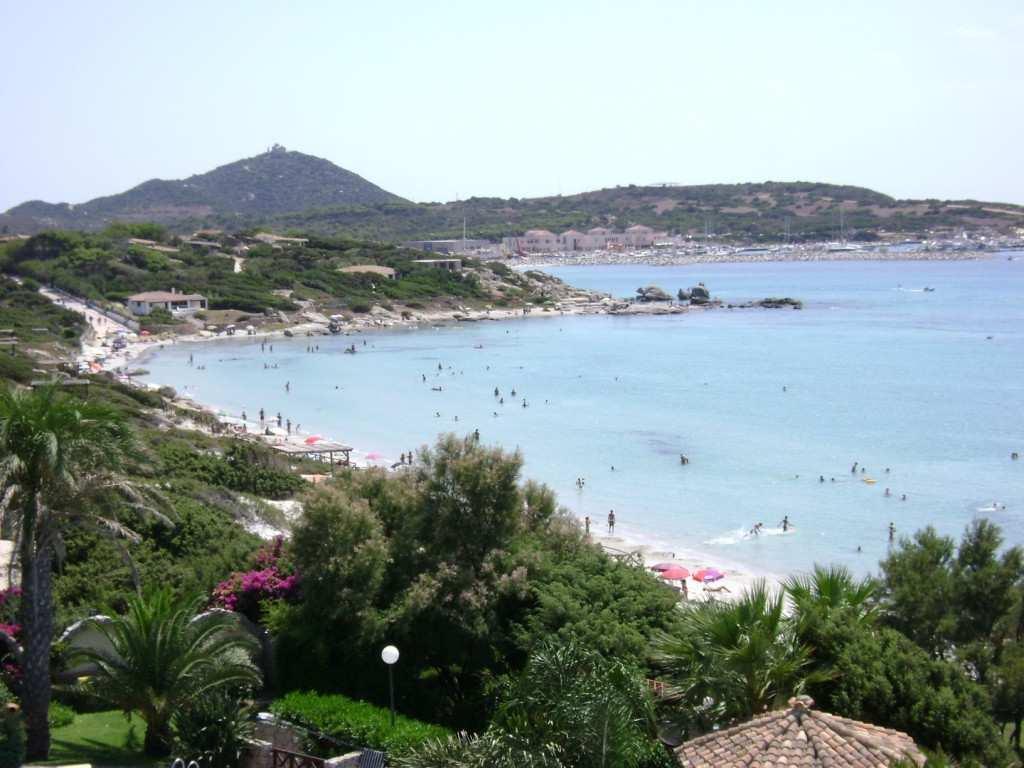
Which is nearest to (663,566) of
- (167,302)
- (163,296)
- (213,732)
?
(213,732)

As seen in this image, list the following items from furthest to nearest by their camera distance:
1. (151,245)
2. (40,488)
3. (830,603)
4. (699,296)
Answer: (699,296) → (151,245) → (830,603) → (40,488)

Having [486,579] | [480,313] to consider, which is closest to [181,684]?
[486,579]

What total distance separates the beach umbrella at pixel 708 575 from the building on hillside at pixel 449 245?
Result: 431ft

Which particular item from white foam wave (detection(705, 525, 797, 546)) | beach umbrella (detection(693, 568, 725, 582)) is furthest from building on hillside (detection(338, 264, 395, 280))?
beach umbrella (detection(693, 568, 725, 582))

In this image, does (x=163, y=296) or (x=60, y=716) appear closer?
(x=60, y=716)

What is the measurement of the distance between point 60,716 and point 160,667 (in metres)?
1.42

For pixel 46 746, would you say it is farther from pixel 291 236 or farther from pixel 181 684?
pixel 291 236

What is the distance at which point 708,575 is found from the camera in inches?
890

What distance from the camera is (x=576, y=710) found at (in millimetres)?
7812

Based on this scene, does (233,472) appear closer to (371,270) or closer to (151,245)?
(371,270)

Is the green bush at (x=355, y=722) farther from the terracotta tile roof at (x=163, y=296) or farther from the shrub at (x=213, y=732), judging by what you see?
the terracotta tile roof at (x=163, y=296)

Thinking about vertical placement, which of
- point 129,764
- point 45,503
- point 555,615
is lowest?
point 129,764

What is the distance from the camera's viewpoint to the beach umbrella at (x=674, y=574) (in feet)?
71.7

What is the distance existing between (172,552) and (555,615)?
7129 millimetres
